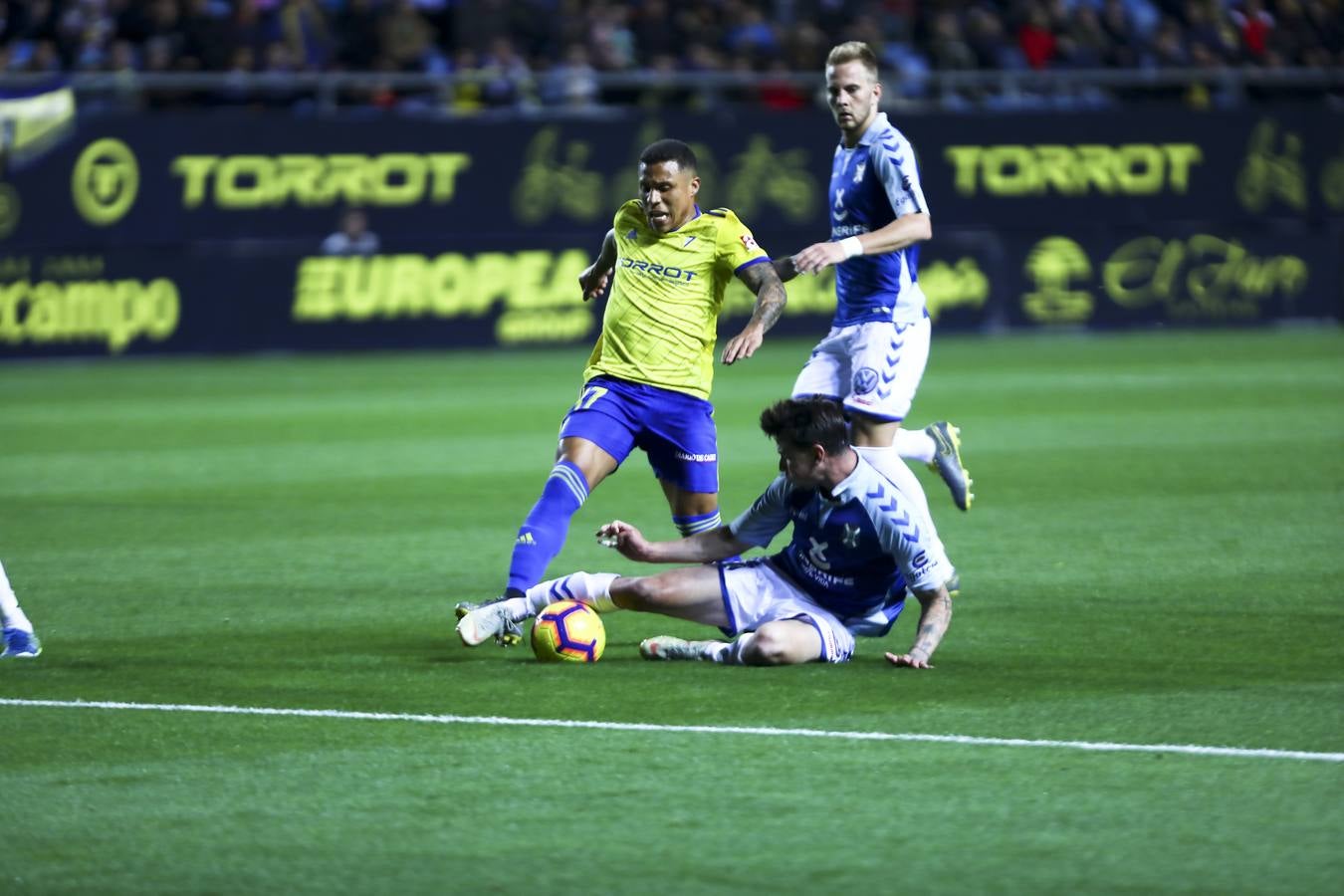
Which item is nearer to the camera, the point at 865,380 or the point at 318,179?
the point at 865,380

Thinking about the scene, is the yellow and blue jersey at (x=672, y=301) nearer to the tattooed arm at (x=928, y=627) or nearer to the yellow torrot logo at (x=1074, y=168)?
the tattooed arm at (x=928, y=627)

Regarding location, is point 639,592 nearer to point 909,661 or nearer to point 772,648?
point 772,648

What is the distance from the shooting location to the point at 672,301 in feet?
25.9

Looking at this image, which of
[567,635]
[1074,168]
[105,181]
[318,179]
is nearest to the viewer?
[567,635]

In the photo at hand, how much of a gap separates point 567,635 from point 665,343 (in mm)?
1298

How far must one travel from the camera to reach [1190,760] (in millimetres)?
5543

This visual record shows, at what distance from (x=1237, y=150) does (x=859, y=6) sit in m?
4.70

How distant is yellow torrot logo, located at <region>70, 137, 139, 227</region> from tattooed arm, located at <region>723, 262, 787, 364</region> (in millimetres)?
14575

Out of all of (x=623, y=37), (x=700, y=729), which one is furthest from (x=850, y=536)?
(x=623, y=37)

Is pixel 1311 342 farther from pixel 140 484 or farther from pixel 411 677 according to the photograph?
pixel 411 677

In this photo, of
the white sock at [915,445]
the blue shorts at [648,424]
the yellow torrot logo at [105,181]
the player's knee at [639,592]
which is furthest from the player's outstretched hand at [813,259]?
the yellow torrot logo at [105,181]

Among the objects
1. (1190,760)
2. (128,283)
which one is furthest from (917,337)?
(128,283)

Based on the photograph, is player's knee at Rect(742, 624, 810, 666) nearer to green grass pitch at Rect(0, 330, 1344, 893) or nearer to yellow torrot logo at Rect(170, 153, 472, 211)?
green grass pitch at Rect(0, 330, 1344, 893)

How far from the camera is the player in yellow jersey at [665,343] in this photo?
771 cm
